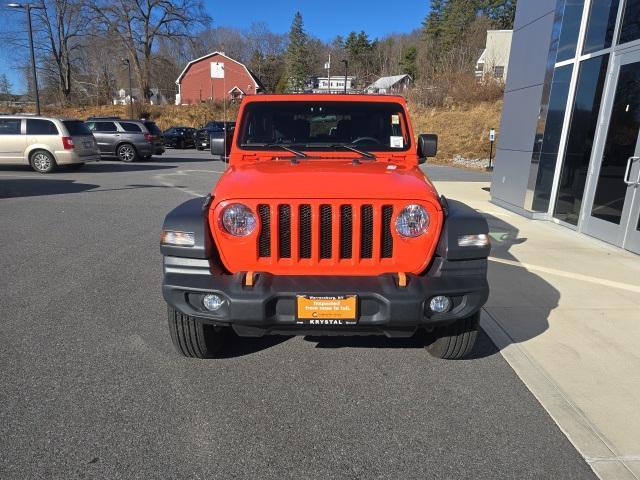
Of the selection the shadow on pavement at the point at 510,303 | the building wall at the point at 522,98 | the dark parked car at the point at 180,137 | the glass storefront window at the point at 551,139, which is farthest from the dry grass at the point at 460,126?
the shadow on pavement at the point at 510,303

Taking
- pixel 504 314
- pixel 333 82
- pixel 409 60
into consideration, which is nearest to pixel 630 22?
pixel 504 314

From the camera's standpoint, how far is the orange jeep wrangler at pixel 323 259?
2.78 m

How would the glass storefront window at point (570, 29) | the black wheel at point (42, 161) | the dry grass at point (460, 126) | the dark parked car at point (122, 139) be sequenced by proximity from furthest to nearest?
1. the dry grass at point (460, 126)
2. the dark parked car at point (122, 139)
3. the black wheel at point (42, 161)
4. the glass storefront window at point (570, 29)

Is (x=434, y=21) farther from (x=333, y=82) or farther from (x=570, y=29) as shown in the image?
(x=570, y=29)

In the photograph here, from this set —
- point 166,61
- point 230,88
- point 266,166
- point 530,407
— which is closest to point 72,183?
point 266,166

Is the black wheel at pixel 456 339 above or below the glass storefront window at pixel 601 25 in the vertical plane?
below

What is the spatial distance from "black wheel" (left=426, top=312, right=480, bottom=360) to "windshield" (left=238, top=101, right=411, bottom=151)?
1.76 meters

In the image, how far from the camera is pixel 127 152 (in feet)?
64.4

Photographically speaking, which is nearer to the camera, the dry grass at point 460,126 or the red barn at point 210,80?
the dry grass at point 460,126

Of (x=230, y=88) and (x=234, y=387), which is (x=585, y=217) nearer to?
(x=234, y=387)

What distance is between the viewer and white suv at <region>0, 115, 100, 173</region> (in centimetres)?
1446

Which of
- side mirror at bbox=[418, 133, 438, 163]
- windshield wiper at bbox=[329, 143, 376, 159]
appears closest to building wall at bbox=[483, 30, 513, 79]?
side mirror at bbox=[418, 133, 438, 163]

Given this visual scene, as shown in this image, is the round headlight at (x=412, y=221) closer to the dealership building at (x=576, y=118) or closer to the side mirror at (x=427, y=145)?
the side mirror at (x=427, y=145)

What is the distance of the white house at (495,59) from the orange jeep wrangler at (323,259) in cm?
2925
